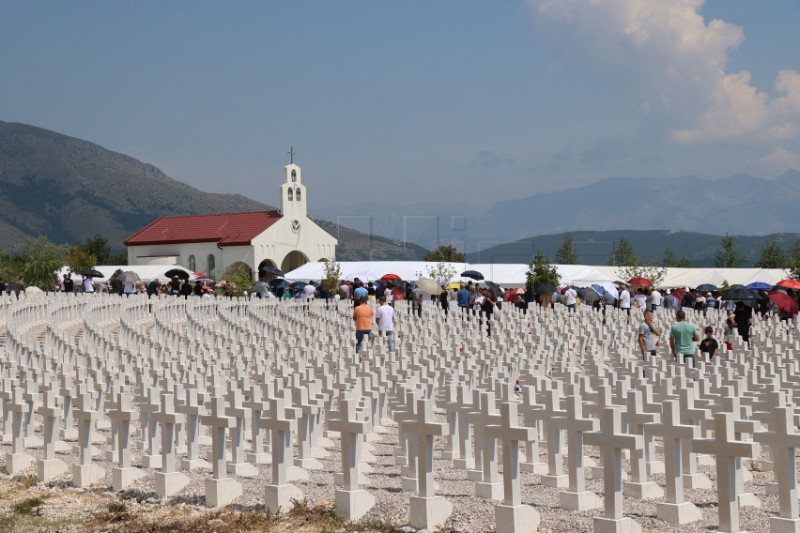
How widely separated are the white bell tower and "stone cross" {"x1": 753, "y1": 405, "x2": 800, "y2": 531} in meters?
88.4

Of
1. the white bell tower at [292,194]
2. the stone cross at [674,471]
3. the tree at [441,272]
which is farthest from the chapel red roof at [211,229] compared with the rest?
the stone cross at [674,471]

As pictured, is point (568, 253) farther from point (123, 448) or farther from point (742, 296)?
point (123, 448)

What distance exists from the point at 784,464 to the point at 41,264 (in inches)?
2723

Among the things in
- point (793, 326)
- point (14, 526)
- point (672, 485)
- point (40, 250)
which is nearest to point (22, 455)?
point (14, 526)

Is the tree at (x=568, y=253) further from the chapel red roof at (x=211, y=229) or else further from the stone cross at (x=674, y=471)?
the stone cross at (x=674, y=471)

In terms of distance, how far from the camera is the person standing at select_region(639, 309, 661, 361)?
1698 centimetres

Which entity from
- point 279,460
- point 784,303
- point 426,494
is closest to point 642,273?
point 784,303

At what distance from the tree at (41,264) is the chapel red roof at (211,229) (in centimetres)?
1674

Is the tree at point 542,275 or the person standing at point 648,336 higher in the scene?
the tree at point 542,275

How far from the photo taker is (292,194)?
3716 inches

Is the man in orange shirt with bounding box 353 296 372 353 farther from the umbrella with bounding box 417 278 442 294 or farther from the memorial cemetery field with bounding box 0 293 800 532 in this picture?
the umbrella with bounding box 417 278 442 294

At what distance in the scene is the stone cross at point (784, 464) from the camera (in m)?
5.59

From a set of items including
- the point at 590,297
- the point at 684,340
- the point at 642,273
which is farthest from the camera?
the point at 642,273

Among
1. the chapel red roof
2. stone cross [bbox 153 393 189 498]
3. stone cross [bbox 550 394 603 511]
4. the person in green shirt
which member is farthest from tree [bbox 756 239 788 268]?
stone cross [bbox 153 393 189 498]
